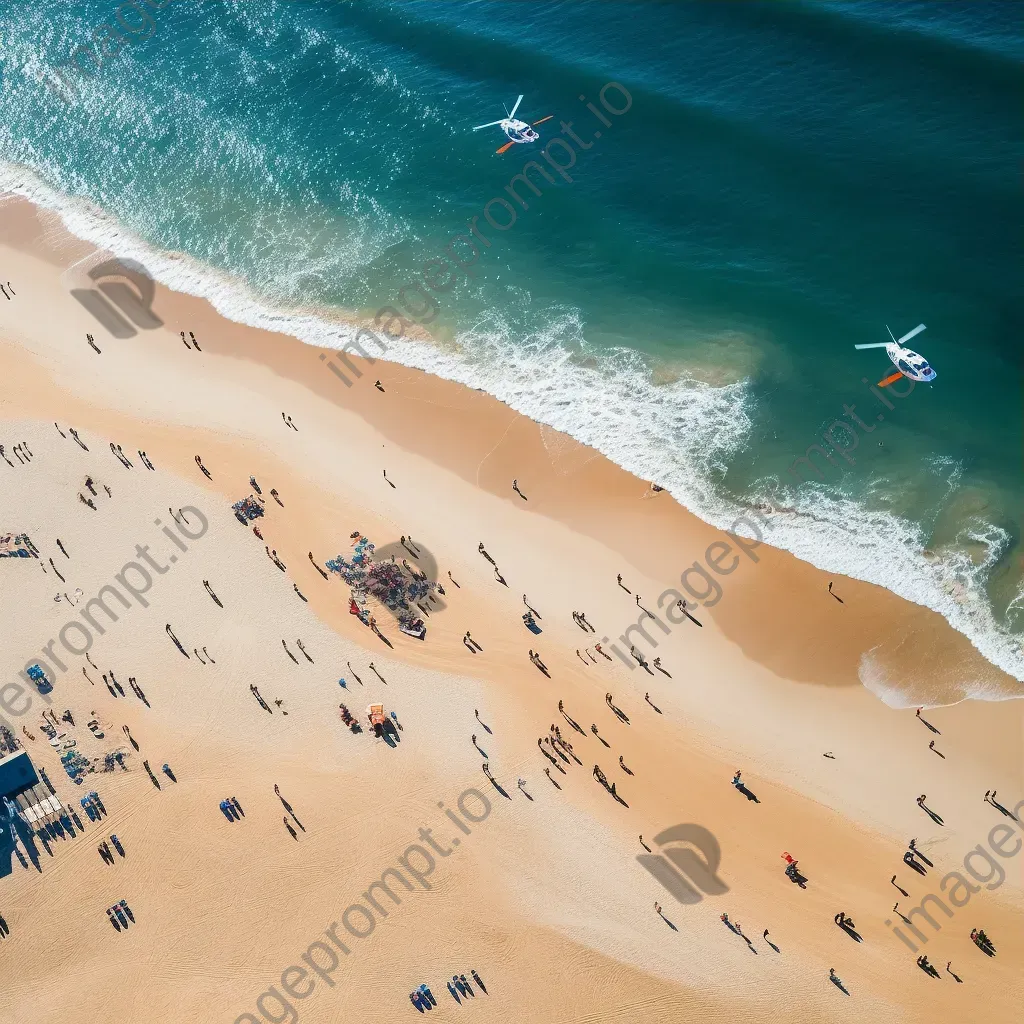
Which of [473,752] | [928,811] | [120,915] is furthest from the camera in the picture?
[473,752]

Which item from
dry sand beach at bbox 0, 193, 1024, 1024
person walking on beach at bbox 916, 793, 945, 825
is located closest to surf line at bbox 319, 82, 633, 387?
dry sand beach at bbox 0, 193, 1024, 1024

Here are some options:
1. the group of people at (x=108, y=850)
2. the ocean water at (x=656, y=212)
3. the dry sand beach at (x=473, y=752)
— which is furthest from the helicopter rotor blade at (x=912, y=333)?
the group of people at (x=108, y=850)

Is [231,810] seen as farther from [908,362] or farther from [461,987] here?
[908,362]

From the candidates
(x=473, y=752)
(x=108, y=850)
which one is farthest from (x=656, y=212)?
(x=108, y=850)

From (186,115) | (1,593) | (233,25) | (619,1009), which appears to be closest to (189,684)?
(1,593)

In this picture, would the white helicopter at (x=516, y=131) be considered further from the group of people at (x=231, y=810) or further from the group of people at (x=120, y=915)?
the group of people at (x=120, y=915)

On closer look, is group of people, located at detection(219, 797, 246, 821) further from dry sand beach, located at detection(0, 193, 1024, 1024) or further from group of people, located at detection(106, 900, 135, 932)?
group of people, located at detection(106, 900, 135, 932)
